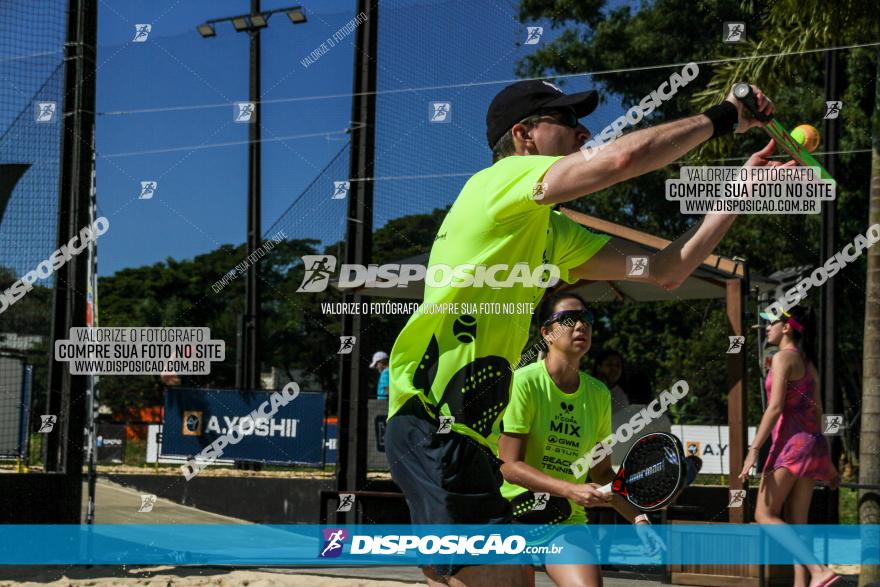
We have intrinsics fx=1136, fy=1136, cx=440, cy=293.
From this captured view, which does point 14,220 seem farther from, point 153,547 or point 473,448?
point 473,448

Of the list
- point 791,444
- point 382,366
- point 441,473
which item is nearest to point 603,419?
point 441,473

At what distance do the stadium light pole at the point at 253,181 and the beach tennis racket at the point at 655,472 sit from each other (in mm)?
9116

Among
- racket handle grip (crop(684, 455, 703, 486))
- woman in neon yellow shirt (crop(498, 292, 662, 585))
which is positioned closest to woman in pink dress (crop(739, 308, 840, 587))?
woman in neon yellow shirt (crop(498, 292, 662, 585))

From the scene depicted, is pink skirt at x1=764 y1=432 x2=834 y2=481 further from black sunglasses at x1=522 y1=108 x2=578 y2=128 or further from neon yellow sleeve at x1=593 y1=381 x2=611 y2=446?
black sunglasses at x1=522 y1=108 x2=578 y2=128

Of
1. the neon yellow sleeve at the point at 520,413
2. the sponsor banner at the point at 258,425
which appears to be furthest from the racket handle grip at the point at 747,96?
the sponsor banner at the point at 258,425

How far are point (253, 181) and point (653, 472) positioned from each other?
1259 centimetres

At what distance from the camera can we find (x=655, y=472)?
330 centimetres

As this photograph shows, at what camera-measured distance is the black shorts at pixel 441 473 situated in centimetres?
262

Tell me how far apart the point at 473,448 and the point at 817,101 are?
20621 millimetres

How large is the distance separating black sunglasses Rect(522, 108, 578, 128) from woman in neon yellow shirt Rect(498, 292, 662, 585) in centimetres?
148

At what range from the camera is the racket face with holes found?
3260 millimetres

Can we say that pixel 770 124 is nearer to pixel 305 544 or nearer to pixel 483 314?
pixel 483 314

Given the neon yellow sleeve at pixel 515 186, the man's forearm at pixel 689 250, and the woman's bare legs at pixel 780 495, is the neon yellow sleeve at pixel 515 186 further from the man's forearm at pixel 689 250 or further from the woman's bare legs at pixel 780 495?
the woman's bare legs at pixel 780 495

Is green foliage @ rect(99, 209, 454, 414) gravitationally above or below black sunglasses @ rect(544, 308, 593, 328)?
above
